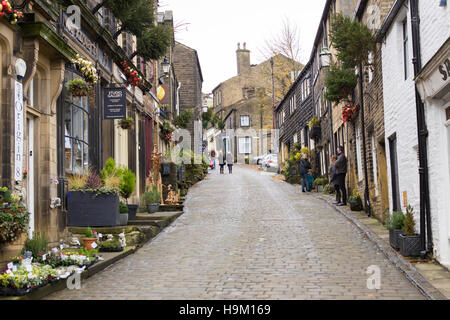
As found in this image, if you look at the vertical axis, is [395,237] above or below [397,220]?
below

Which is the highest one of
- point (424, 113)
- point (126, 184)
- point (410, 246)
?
point (424, 113)

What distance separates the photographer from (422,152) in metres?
8.67

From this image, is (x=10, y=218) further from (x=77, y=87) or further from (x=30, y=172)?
(x=77, y=87)

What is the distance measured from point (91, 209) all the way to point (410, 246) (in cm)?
605

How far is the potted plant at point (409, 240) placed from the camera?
8.75m

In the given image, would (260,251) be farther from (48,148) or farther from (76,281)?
(48,148)

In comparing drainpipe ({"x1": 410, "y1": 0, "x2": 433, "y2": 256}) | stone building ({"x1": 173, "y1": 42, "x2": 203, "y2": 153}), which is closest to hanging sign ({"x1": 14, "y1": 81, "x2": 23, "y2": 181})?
drainpipe ({"x1": 410, "y1": 0, "x2": 433, "y2": 256})

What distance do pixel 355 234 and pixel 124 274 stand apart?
5.54 meters

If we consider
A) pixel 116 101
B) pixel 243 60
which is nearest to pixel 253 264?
pixel 116 101

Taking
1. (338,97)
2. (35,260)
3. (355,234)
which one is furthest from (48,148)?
(338,97)

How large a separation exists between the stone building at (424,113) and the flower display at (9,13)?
5.90 meters

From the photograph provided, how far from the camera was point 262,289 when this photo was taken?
6863 mm

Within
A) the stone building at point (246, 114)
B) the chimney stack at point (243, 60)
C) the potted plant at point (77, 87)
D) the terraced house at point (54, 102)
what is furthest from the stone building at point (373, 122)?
the chimney stack at point (243, 60)

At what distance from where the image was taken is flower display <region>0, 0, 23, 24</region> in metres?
7.12
